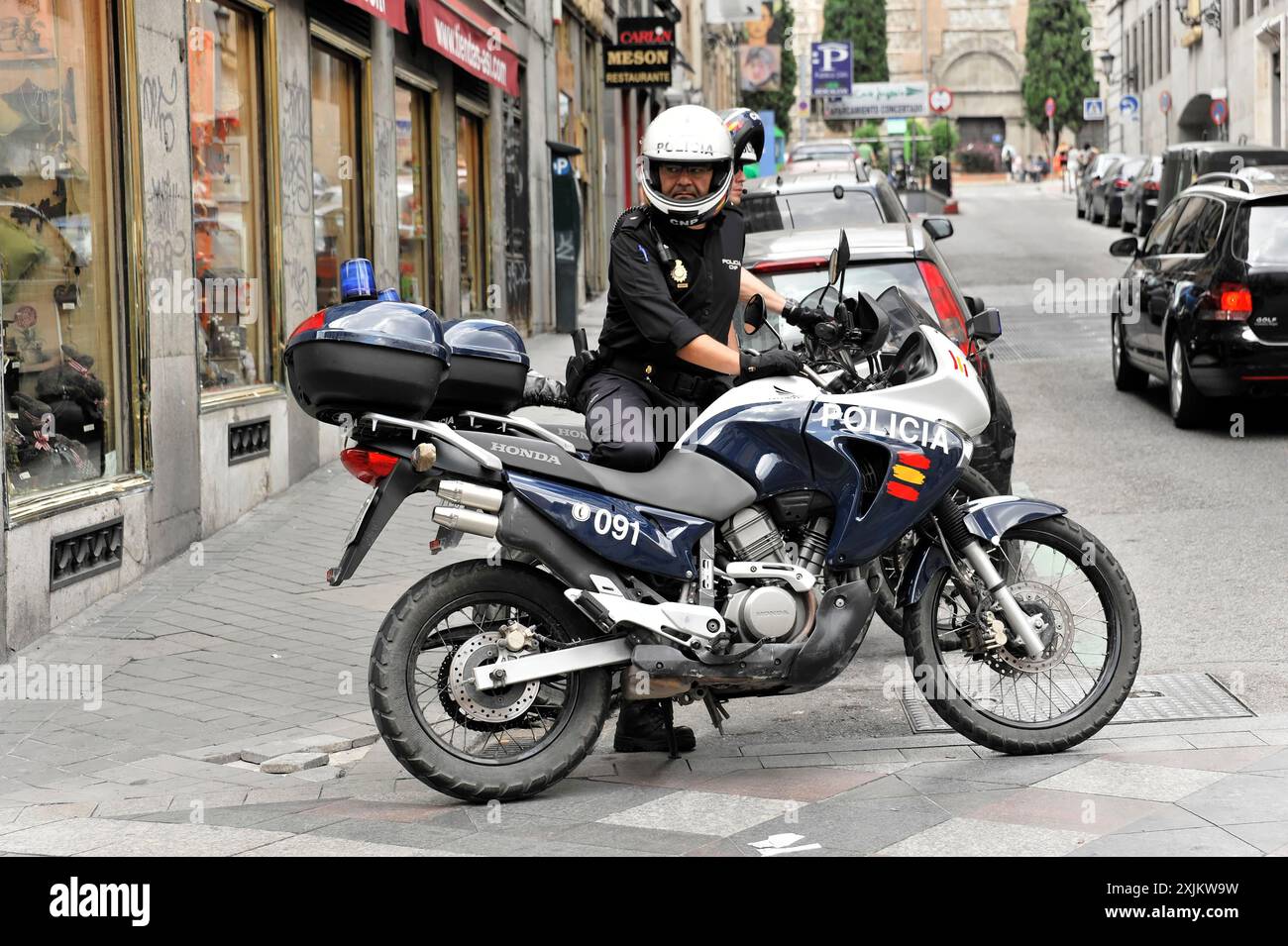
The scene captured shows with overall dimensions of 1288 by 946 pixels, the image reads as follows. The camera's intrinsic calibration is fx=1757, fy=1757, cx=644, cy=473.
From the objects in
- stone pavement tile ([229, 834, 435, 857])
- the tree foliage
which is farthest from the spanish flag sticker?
the tree foliage

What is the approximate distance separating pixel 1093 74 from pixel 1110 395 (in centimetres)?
9358

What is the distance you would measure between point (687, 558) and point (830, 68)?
92490mm

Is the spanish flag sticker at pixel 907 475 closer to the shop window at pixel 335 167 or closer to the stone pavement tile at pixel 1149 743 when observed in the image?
the stone pavement tile at pixel 1149 743

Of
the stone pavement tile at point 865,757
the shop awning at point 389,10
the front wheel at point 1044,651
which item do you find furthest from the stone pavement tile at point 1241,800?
the shop awning at point 389,10

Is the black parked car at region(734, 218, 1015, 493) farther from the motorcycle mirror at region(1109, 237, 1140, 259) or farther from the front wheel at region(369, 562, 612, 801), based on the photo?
the motorcycle mirror at region(1109, 237, 1140, 259)

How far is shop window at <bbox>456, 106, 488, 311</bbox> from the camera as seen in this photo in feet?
58.5

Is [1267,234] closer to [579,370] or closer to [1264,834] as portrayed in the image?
[579,370]

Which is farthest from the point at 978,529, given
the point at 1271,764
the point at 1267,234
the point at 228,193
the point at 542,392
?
the point at 1267,234

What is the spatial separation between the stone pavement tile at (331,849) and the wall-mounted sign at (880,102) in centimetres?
9450

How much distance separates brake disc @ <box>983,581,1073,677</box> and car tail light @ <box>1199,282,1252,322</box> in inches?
283

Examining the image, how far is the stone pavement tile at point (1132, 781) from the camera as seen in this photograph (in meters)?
4.95
